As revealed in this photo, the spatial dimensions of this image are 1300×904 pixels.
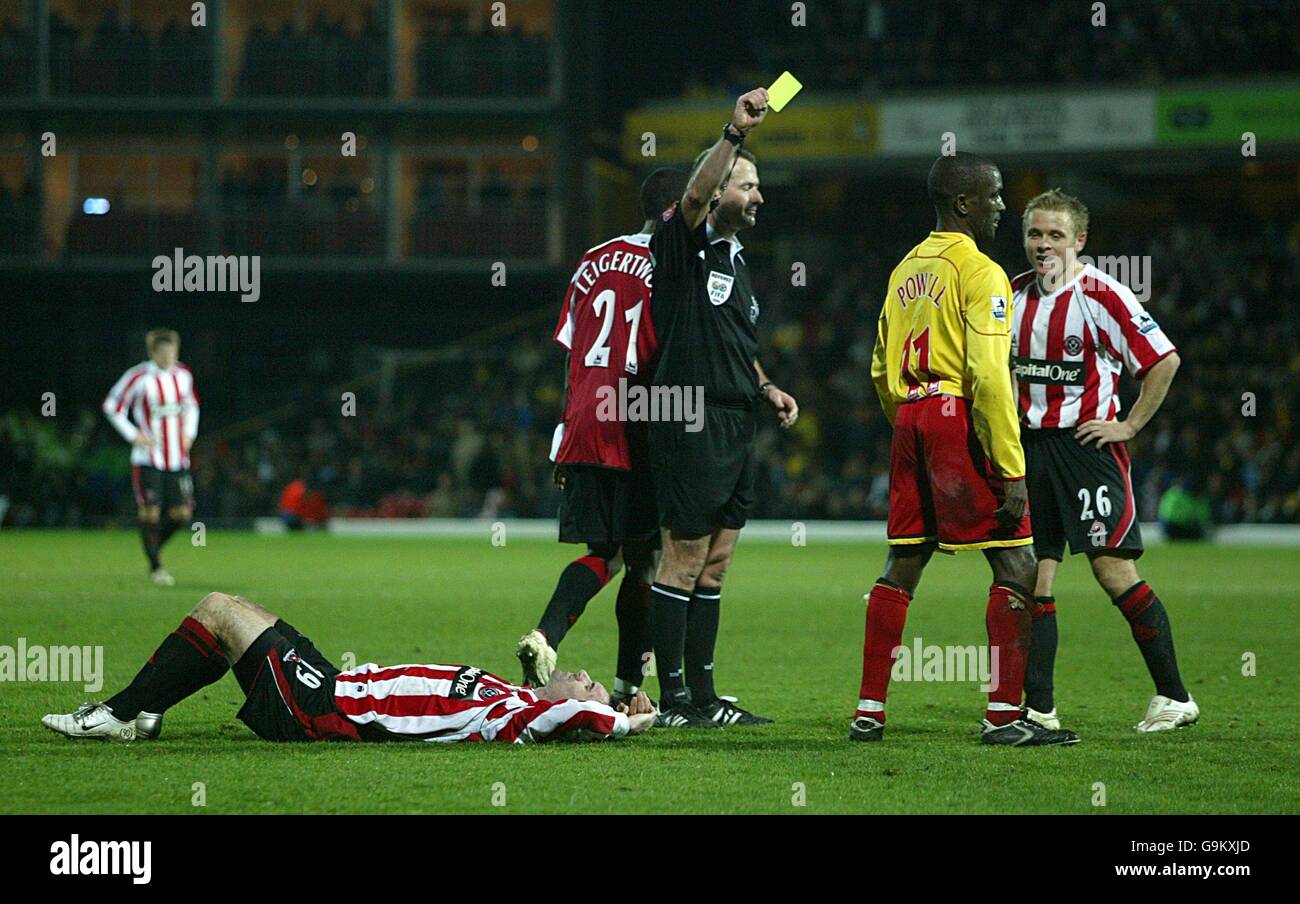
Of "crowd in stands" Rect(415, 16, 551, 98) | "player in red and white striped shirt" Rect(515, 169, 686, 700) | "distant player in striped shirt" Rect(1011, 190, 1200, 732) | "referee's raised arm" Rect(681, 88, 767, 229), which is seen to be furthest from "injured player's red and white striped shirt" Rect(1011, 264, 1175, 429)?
"crowd in stands" Rect(415, 16, 551, 98)

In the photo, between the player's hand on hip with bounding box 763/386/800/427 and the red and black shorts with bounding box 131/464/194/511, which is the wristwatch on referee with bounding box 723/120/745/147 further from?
the red and black shorts with bounding box 131/464/194/511

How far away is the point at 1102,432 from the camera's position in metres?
7.08

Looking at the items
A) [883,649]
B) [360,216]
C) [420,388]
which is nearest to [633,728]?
[883,649]

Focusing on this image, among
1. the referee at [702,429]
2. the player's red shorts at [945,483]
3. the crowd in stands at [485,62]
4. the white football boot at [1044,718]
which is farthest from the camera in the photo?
the crowd in stands at [485,62]

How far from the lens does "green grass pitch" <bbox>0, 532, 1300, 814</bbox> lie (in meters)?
5.36

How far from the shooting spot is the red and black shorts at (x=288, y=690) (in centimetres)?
606

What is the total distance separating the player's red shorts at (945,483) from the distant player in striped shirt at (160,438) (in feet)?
34.1

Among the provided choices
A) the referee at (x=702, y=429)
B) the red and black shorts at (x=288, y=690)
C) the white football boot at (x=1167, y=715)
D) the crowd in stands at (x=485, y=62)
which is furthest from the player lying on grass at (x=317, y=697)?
the crowd in stands at (x=485, y=62)

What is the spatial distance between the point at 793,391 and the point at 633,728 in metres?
23.2

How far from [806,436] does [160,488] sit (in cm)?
1461

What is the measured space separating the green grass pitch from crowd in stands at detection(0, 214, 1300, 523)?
33.5 ft

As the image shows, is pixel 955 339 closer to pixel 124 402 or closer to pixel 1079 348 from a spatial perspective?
pixel 1079 348

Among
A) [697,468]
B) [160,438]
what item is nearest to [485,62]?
[160,438]

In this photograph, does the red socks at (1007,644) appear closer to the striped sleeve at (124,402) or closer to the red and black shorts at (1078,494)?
the red and black shorts at (1078,494)
